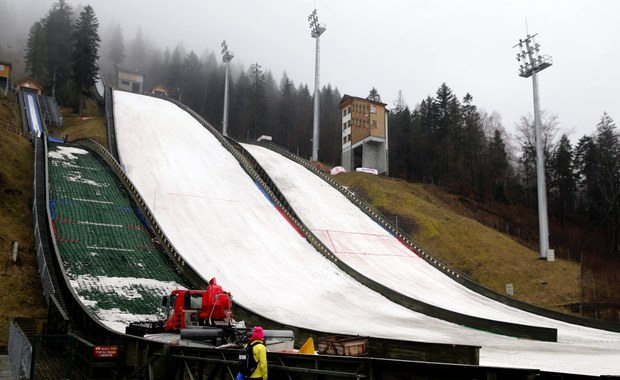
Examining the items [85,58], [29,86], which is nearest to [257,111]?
[85,58]

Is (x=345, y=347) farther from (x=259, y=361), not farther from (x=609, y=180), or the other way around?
(x=609, y=180)

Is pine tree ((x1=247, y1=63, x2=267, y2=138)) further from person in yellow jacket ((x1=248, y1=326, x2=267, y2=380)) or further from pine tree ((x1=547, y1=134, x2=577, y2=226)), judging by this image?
person in yellow jacket ((x1=248, y1=326, x2=267, y2=380))

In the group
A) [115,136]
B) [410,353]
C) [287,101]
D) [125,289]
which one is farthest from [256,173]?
[287,101]

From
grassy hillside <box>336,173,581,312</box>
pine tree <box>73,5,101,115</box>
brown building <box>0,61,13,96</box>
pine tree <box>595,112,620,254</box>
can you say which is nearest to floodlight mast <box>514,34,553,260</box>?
grassy hillside <box>336,173,581,312</box>

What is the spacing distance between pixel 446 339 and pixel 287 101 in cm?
9233

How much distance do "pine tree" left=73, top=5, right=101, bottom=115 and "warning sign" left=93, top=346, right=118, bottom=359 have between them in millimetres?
55977

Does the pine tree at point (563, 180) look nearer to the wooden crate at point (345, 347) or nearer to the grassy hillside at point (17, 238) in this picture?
the grassy hillside at point (17, 238)

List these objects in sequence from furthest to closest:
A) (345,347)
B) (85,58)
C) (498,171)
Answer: (85,58) < (498,171) < (345,347)

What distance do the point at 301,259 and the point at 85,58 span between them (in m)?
49.8

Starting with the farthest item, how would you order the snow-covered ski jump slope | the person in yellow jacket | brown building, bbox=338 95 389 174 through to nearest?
brown building, bbox=338 95 389 174, the snow-covered ski jump slope, the person in yellow jacket

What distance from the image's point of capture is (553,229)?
51.6 meters

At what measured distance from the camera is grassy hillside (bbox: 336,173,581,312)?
27.8 meters

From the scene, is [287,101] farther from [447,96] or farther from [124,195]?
[124,195]

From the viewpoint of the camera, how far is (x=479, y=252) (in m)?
32.1
